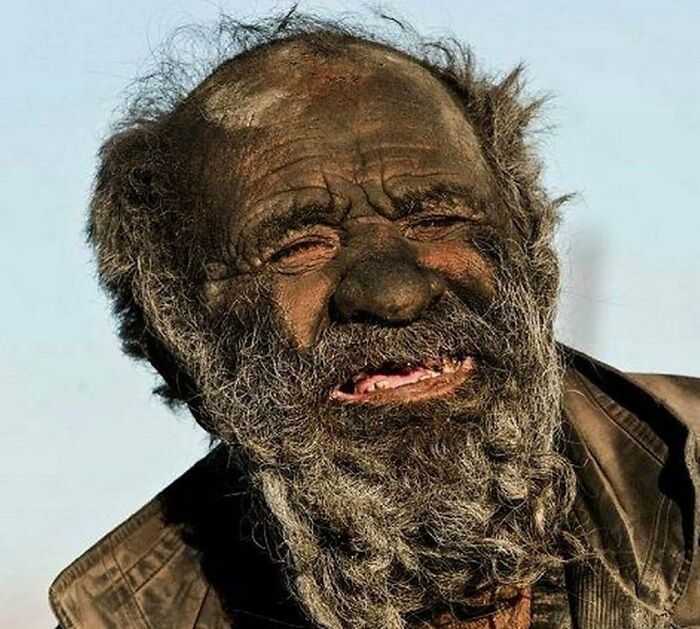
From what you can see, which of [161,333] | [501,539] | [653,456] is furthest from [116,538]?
[653,456]

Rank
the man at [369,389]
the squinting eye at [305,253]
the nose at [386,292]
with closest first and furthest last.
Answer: the nose at [386,292] → the man at [369,389] → the squinting eye at [305,253]

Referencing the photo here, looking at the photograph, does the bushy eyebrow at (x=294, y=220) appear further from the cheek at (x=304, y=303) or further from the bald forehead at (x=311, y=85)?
the bald forehead at (x=311, y=85)

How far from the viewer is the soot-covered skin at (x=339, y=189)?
5500mm

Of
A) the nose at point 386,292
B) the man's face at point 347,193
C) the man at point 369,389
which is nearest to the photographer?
the nose at point 386,292

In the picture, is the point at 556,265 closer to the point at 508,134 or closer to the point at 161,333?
the point at 508,134

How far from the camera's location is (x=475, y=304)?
217 inches

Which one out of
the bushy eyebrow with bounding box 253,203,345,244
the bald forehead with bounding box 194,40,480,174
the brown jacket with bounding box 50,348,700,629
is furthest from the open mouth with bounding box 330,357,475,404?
the bald forehead with bounding box 194,40,480,174

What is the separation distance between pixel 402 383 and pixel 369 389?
0.29ft

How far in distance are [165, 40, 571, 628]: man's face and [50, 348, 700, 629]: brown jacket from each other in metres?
0.16

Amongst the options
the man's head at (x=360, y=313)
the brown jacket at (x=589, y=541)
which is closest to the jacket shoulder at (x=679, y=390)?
the brown jacket at (x=589, y=541)

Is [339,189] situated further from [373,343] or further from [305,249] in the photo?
[373,343]

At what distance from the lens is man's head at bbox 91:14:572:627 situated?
536cm

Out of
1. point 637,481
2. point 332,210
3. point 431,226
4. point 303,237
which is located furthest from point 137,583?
point 637,481

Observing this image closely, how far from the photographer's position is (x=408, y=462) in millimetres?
5340
